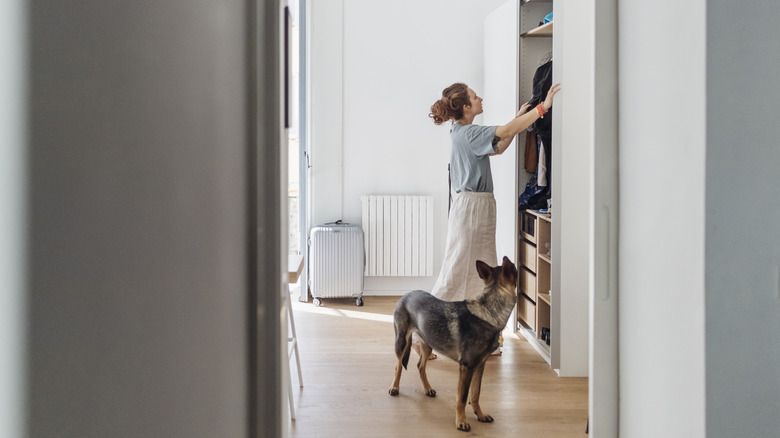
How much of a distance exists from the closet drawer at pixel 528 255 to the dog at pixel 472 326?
3.90 feet

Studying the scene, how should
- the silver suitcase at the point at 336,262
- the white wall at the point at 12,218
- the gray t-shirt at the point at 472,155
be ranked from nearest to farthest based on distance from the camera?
the white wall at the point at 12,218 → the gray t-shirt at the point at 472,155 → the silver suitcase at the point at 336,262

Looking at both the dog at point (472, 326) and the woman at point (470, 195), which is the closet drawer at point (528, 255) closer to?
the woman at point (470, 195)

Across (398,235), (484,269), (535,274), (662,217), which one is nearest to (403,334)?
(484,269)

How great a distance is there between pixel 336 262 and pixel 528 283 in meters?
1.71

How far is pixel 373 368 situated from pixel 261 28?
8.28ft

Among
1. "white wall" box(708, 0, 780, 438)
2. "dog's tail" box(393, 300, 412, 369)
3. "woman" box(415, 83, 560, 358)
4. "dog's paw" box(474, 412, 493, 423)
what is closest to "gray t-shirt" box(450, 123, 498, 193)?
"woman" box(415, 83, 560, 358)

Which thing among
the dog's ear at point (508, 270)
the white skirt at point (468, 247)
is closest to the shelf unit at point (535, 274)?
the white skirt at point (468, 247)

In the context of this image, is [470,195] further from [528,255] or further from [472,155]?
[528,255]

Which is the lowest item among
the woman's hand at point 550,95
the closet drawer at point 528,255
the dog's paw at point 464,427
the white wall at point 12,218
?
the dog's paw at point 464,427

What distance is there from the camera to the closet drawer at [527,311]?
433 centimetres

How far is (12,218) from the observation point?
1.90 ft

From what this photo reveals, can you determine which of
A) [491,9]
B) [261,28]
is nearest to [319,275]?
[491,9]

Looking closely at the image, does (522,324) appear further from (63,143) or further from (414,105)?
(63,143)

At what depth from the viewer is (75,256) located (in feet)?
2.27
